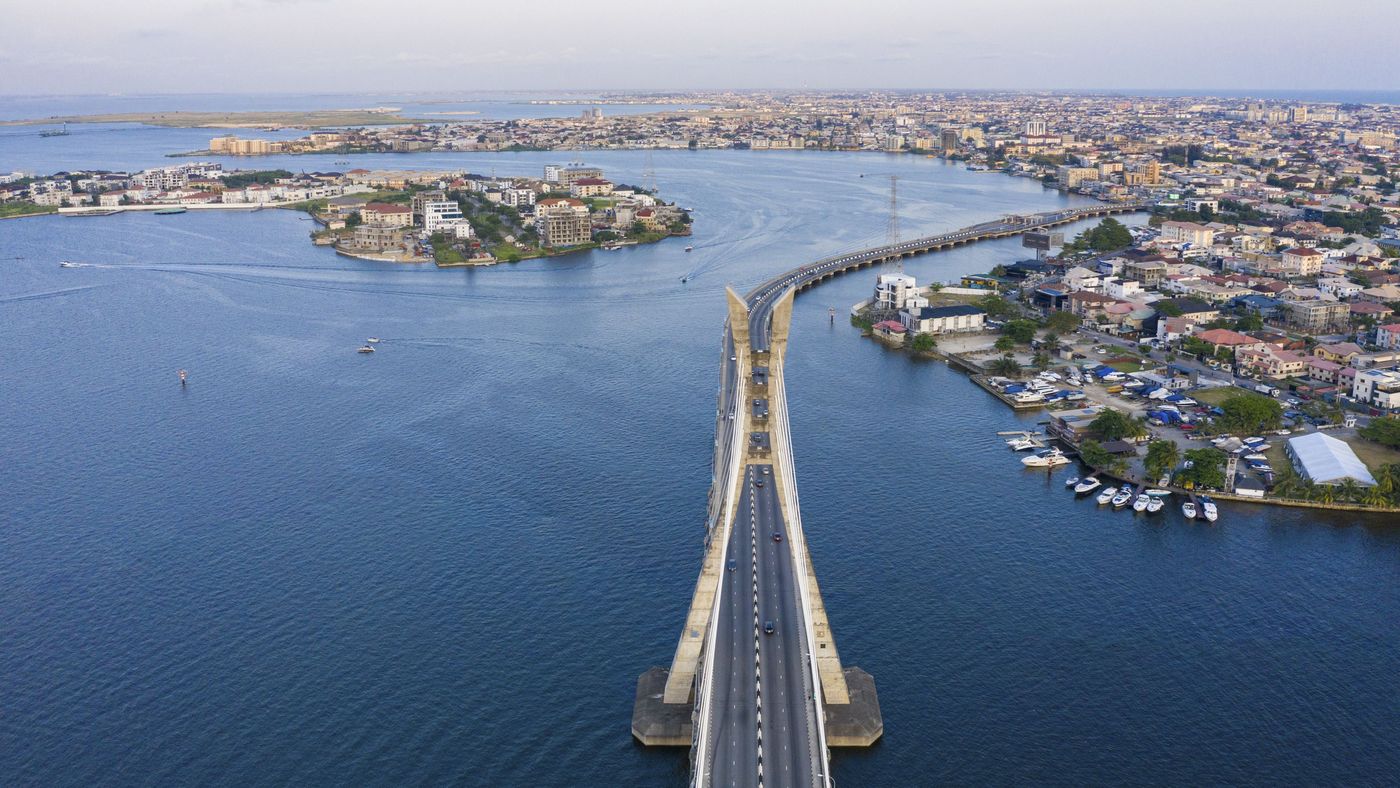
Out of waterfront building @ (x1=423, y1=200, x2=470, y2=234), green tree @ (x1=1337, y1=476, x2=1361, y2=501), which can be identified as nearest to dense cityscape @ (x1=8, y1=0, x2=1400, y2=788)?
green tree @ (x1=1337, y1=476, x2=1361, y2=501)

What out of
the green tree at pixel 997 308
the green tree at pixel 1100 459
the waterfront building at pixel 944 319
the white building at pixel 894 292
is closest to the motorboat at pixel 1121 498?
the green tree at pixel 1100 459

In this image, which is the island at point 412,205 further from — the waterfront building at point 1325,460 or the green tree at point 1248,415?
the waterfront building at point 1325,460

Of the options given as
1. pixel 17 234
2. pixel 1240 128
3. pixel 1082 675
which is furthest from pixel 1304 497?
pixel 1240 128

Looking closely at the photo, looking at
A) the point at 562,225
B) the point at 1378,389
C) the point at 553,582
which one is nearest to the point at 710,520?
the point at 553,582

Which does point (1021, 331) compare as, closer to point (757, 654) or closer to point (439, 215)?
point (757, 654)

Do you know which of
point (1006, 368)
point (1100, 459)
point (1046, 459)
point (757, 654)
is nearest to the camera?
point (757, 654)

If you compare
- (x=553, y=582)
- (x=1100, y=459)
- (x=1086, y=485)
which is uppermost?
(x=1100, y=459)

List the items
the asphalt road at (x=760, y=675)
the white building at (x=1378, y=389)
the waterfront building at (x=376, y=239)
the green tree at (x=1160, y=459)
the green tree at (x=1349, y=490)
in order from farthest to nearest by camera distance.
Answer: the waterfront building at (x=376, y=239) → the white building at (x=1378, y=389) → the green tree at (x=1160, y=459) → the green tree at (x=1349, y=490) → the asphalt road at (x=760, y=675)
